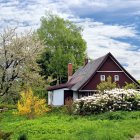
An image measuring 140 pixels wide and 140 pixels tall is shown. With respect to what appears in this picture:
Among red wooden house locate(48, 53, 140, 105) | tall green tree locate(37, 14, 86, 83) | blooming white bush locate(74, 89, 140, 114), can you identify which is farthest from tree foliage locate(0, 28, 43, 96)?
tall green tree locate(37, 14, 86, 83)

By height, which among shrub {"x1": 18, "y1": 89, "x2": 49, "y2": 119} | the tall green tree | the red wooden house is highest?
the tall green tree

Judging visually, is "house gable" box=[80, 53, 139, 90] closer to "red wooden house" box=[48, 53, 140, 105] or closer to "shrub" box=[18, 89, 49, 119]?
"red wooden house" box=[48, 53, 140, 105]

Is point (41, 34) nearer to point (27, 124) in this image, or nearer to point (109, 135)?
point (27, 124)

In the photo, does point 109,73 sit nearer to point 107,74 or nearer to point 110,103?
point 107,74

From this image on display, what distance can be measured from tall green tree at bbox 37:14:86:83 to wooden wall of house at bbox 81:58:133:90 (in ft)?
76.1

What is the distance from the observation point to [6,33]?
1702 inches

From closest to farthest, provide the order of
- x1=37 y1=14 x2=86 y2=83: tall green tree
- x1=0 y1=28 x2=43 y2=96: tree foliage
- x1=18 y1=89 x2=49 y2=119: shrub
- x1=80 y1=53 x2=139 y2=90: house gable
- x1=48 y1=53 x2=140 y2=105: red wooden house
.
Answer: x1=18 y1=89 x2=49 y2=119: shrub
x1=0 y1=28 x2=43 y2=96: tree foliage
x1=48 y1=53 x2=140 y2=105: red wooden house
x1=80 y1=53 x2=139 y2=90: house gable
x1=37 y1=14 x2=86 y2=83: tall green tree

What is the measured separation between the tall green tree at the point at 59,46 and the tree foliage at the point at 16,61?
27767 millimetres

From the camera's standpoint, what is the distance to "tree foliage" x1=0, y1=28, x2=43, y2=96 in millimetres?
41219

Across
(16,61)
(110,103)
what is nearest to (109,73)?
(16,61)

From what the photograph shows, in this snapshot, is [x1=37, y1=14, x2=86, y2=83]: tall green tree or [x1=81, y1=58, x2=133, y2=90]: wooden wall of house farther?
[x1=37, y1=14, x2=86, y2=83]: tall green tree

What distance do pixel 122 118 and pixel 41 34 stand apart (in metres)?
50.4

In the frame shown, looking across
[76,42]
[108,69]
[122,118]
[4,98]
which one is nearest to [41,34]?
[76,42]

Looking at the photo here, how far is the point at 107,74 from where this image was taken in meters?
48.7
